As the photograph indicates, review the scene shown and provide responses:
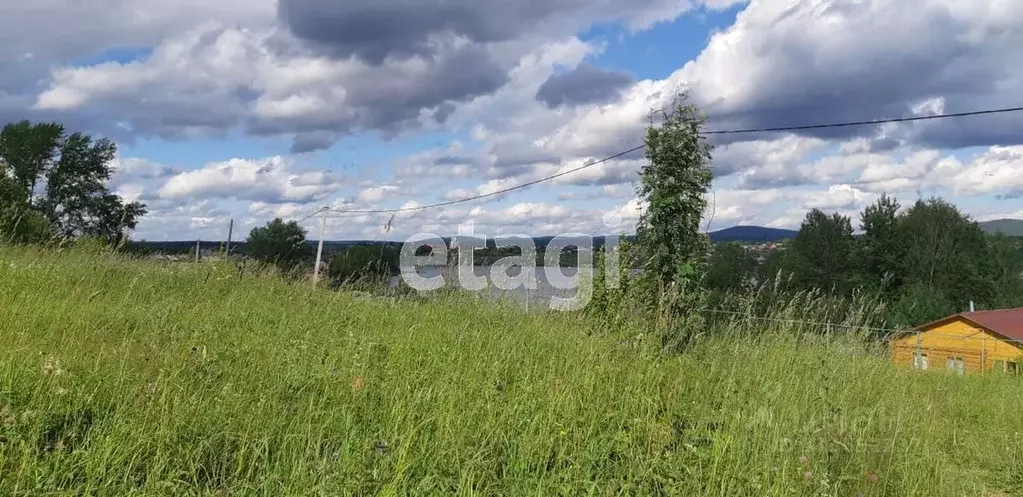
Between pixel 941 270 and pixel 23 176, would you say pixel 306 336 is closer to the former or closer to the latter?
pixel 23 176

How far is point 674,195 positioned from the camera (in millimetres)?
8844

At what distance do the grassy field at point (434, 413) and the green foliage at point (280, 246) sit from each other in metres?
4.15

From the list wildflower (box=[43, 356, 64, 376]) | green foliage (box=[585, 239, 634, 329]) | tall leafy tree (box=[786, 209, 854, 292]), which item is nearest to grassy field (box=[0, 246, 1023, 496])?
wildflower (box=[43, 356, 64, 376])

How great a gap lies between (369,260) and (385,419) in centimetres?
563

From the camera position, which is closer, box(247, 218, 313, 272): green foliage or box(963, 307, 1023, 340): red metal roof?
box(247, 218, 313, 272): green foliage

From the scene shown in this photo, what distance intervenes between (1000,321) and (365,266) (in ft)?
111

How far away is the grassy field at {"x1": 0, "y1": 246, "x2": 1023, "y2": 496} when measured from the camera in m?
2.61

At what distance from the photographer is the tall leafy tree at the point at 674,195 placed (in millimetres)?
8515

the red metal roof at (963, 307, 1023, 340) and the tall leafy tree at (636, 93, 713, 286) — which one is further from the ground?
the tall leafy tree at (636, 93, 713, 286)

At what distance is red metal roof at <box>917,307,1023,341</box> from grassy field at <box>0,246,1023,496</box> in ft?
91.2

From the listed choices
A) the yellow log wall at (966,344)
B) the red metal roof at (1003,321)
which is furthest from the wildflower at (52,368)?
the red metal roof at (1003,321)

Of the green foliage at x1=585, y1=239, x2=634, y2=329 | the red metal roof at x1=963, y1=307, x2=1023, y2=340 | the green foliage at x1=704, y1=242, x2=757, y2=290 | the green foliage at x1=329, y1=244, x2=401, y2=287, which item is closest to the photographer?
the green foliage at x1=585, y1=239, x2=634, y2=329

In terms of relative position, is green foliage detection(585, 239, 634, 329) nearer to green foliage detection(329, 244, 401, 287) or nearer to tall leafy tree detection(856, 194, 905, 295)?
green foliage detection(329, 244, 401, 287)

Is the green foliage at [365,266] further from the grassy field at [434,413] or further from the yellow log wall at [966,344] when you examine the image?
the yellow log wall at [966,344]
